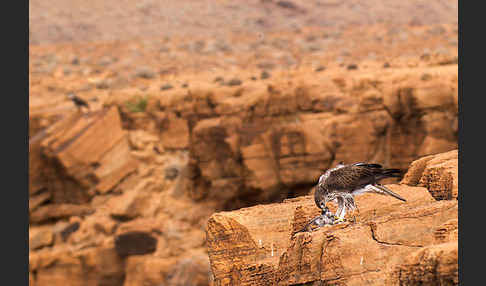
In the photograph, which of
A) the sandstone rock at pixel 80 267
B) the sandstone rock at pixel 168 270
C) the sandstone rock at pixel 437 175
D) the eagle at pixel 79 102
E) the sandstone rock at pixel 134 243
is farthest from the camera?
the eagle at pixel 79 102

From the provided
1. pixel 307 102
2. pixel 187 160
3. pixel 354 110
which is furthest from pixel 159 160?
pixel 354 110

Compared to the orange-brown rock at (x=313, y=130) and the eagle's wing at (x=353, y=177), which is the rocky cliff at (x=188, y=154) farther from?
the eagle's wing at (x=353, y=177)

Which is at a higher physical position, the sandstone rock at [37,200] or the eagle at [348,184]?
the eagle at [348,184]

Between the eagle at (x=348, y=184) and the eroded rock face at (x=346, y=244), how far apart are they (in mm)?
307

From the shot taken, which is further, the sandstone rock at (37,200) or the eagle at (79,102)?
the eagle at (79,102)

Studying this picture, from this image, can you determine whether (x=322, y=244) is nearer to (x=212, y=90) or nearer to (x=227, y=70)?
(x=212, y=90)

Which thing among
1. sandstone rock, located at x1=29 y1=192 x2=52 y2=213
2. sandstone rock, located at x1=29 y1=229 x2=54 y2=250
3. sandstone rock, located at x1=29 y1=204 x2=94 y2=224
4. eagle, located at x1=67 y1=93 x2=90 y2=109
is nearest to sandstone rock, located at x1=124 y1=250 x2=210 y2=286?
sandstone rock, located at x1=29 y1=204 x2=94 y2=224

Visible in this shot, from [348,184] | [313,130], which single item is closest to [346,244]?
[348,184]

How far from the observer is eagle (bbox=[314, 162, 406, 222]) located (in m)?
6.84

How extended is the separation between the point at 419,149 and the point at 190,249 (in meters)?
9.95

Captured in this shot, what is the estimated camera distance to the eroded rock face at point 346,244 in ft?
17.5

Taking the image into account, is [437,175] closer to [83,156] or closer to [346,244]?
[346,244]

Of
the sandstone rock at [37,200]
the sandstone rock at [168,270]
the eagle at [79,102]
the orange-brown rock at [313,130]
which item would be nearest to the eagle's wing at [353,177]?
the orange-brown rock at [313,130]

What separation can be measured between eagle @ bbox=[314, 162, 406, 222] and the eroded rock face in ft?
1.01
